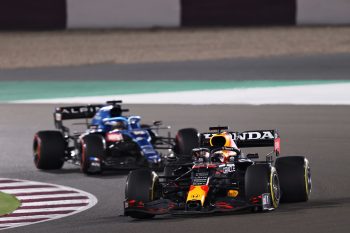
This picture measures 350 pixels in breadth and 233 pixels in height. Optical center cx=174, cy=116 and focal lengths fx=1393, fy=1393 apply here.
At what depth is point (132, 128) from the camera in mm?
19000

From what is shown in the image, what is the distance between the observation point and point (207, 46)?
3850 centimetres

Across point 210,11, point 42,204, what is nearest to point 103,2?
point 210,11

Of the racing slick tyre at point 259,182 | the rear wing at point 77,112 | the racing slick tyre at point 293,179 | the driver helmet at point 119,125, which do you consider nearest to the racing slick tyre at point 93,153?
the driver helmet at point 119,125

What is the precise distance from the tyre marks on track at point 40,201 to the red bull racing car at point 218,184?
108 cm

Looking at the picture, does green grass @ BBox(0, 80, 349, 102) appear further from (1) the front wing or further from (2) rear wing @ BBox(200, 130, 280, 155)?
(1) the front wing

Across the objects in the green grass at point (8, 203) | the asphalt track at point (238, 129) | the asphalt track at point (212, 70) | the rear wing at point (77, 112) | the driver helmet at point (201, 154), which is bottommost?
the green grass at point (8, 203)

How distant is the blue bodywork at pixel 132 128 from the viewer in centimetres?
1833

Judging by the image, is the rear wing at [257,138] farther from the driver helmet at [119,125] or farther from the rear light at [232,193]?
the driver helmet at [119,125]

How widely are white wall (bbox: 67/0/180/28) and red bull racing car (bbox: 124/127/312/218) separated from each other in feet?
77.3

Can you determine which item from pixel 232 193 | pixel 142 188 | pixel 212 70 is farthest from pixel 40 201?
pixel 212 70

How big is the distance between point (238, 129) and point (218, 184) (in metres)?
8.49

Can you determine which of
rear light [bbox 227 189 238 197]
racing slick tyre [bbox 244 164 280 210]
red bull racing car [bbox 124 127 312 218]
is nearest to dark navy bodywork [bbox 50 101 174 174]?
red bull racing car [bbox 124 127 312 218]

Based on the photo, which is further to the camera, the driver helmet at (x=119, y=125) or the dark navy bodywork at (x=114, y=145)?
the driver helmet at (x=119, y=125)

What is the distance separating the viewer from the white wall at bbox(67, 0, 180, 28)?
3894 cm
